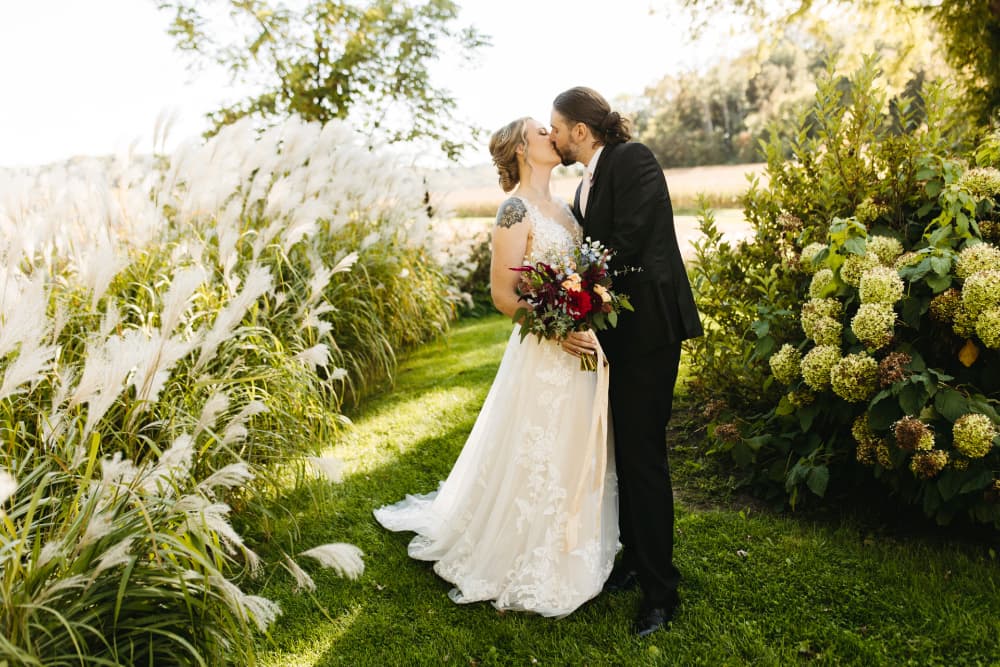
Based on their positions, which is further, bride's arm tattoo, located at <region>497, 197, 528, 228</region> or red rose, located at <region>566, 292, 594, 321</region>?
bride's arm tattoo, located at <region>497, 197, 528, 228</region>

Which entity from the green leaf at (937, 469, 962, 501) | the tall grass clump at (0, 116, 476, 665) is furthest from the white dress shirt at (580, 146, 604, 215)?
the green leaf at (937, 469, 962, 501)

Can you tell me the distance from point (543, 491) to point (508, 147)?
62.8 inches

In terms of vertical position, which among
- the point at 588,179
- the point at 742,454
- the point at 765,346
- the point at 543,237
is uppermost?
the point at 588,179

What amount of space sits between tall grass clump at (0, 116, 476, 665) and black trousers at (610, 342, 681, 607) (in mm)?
1316

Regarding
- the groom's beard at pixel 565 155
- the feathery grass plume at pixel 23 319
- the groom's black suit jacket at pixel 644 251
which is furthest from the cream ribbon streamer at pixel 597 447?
the feathery grass plume at pixel 23 319

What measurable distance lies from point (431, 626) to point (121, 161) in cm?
342

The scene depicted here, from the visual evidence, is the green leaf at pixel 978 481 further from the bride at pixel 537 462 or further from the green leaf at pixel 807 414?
the bride at pixel 537 462

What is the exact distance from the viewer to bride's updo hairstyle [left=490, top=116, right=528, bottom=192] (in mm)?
3051

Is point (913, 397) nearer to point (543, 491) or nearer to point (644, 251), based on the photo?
point (644, 251)

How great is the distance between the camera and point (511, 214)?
2.96 metres

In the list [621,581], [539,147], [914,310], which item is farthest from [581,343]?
[914,310]

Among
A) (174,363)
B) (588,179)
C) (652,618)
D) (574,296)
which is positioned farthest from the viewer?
(588,179)

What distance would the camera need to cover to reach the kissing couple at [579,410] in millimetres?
2740

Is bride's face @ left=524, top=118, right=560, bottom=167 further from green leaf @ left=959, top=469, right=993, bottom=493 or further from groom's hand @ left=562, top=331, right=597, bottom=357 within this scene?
green leaf @ left=959, top=469, right=993, bottom=493
